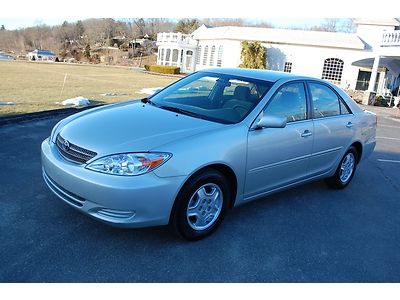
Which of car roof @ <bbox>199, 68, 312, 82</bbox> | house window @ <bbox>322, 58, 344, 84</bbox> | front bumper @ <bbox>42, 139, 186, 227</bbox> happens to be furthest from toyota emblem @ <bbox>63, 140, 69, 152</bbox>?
house window @ <bbox>322, 58, 344, 84</bbox>

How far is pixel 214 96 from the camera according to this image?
4.56 m

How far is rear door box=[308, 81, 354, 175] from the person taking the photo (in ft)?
15.9

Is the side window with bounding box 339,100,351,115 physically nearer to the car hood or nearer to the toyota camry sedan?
the toyota camry sedan

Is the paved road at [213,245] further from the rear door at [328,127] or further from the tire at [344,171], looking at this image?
the rear door at [328,127]

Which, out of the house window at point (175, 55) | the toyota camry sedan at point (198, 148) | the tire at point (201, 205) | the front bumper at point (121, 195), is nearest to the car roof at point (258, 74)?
the toyota camry sedan at point (198, 148)

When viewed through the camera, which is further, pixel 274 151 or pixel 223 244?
pixel 274 151

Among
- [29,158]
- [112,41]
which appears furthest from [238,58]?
[112,41]

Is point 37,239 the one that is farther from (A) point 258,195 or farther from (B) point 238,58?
(B) point 238,58

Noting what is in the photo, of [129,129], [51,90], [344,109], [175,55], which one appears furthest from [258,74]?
[175,55]

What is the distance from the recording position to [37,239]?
3.43 m

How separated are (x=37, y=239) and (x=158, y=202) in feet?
3.85

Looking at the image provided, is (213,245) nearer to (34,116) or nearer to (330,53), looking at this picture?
(34,116)

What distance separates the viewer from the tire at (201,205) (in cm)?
345

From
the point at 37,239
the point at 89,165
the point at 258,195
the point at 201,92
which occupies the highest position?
the point at 201,92
